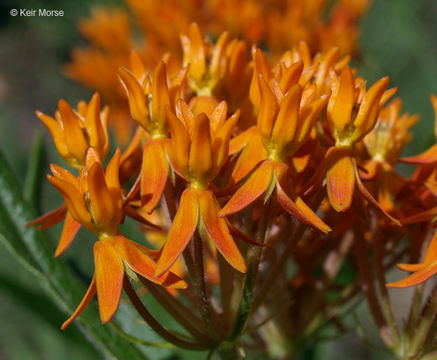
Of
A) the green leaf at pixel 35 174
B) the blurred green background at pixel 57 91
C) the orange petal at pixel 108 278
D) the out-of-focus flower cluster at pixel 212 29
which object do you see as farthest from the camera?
the out-of-focus flower cluster at pixel 212 29

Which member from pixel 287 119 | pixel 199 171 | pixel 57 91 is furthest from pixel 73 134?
pixel 57 91

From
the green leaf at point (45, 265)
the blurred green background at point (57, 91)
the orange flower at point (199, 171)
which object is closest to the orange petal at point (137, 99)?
the orange flower at point (199, 171)

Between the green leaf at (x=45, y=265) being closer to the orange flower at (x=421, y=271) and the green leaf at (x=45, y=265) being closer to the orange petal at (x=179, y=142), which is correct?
the orange petal at (x=179, y=142)

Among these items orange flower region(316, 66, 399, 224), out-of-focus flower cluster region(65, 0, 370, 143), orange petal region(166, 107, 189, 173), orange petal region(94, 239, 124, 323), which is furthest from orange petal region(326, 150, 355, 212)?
out-of-focus flower cluster region(65, 0, 370, 143)

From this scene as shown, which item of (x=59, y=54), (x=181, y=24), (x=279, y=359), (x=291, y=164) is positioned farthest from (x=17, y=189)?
(x=59, y=54)

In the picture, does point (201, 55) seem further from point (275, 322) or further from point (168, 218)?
point (275, 322)

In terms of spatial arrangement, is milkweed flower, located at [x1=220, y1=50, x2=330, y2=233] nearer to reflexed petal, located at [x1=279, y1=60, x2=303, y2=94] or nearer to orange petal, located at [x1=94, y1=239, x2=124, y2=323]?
reflexed petal, located at [x1=279, y1=60, x2=303, y2=94]
